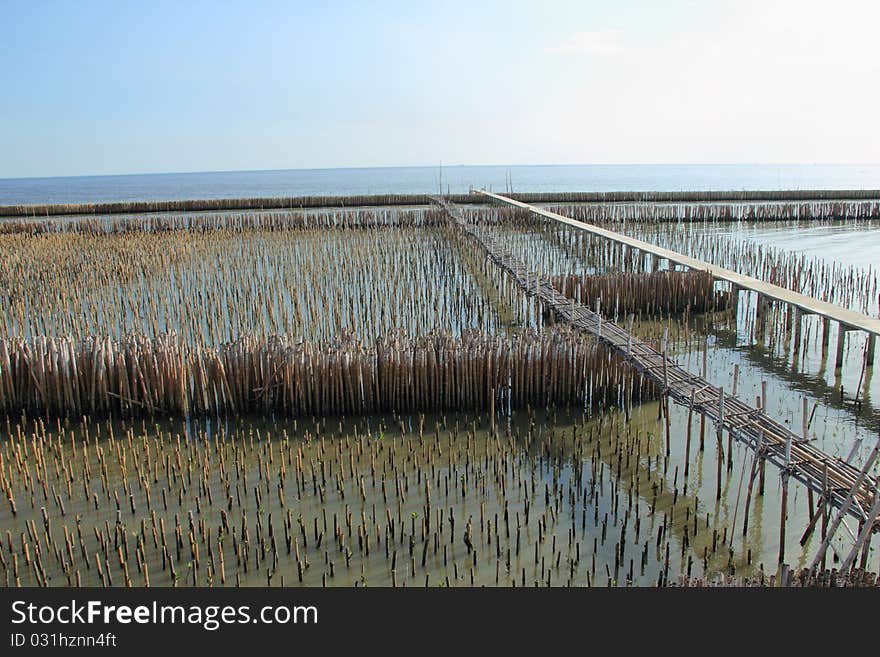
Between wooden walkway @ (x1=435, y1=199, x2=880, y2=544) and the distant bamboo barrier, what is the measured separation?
615mm

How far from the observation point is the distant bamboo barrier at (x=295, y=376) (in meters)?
8.02

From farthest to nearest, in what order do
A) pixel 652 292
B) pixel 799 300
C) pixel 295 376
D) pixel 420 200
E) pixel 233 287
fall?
pixel 420 200 → pixel 233 287 → pixel 652 292 → pixel 799 300 → pixel 295 376

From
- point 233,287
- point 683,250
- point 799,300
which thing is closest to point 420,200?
point 683,250

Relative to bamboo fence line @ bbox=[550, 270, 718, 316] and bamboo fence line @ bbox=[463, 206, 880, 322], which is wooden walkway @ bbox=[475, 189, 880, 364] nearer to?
bamboo fence line @ bbox=[550, 270, 718, 316]

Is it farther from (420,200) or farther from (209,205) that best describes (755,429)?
(209,205)

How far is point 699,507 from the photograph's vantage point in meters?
6.14

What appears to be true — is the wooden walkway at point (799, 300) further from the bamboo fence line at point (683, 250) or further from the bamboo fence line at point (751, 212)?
the bamboo fence line at point (751, 212)

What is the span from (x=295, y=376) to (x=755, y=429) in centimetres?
484

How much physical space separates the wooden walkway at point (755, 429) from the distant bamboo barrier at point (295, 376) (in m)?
0.61

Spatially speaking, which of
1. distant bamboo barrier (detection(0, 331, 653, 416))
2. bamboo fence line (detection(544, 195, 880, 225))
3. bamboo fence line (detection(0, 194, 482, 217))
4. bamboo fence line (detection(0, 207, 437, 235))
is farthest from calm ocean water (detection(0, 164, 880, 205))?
distant bamboo barrier (detection(0, 331, 653, 416))

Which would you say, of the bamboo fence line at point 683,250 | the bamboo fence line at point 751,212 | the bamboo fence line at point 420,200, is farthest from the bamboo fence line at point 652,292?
the bamboo fence line at point 420,200

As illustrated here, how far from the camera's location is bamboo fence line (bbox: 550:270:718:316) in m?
12.7

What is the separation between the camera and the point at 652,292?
12.8 metres
